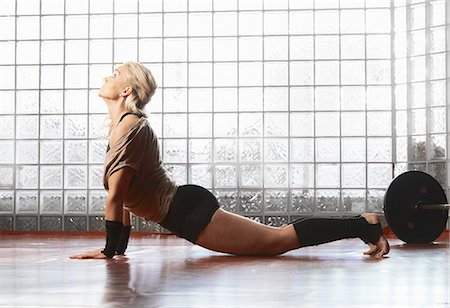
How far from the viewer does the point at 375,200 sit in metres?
6.74

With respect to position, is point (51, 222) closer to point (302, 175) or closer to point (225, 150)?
point (225, 150)

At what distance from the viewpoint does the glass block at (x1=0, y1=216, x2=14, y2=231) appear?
7.11 metres

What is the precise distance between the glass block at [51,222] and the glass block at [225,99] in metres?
1.63

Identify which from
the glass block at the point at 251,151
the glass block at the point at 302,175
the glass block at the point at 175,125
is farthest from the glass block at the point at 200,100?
the glass block at the point at 302,175

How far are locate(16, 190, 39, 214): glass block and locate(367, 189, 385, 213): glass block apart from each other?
2922 mm

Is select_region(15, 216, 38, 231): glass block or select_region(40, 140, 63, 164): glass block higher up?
select_region(40, 140, 63, 164): glass block

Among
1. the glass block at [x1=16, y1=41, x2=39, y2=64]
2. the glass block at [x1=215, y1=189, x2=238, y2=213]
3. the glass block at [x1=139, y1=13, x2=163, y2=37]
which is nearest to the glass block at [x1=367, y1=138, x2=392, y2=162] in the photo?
the glass block at [x1=215, y1=189, x2=238, y2=213]

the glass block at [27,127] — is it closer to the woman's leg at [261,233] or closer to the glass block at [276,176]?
the glass block at [276,176]

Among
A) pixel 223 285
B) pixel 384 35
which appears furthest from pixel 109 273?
pixel 384 35

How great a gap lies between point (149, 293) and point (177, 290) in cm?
10

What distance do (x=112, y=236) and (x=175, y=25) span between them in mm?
4296

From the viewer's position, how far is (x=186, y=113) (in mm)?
7023

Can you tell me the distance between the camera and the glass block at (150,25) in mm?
7095

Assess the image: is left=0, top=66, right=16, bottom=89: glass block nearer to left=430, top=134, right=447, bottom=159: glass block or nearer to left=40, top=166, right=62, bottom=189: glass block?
left=40, top=166, right=62, bottom=189: glass block
